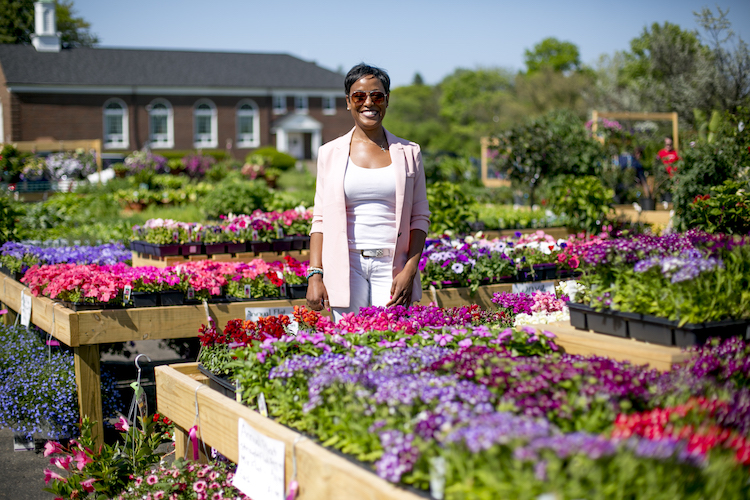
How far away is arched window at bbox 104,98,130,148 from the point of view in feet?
117

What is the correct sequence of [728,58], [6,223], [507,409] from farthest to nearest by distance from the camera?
[728,58], [6,223], [507,409]

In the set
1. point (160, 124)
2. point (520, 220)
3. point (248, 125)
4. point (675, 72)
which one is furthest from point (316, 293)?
point (248, 125)

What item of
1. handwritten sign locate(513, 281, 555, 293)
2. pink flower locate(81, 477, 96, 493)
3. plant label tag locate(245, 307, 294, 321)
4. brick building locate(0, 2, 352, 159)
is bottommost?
pink flower locate(81, 477, 96, 493)

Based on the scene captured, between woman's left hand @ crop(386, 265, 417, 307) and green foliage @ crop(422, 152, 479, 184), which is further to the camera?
green foliage @ crop(422, 152, 479, 184)

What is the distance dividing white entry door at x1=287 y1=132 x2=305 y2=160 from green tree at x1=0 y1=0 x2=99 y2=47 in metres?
17.0

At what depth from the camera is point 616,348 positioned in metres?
2.36

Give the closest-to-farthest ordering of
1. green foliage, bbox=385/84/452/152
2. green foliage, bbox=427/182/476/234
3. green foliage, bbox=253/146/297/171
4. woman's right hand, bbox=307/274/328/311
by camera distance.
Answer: woman's right hand, bbox=307/274/328/311
green foliage, bbox=427/182/476/234
green foliage, bbox=253/146/297/171
green foliage, bbox=385/84/452/152

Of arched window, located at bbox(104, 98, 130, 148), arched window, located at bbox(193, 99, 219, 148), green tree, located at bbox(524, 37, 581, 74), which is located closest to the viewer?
arched window, located at bbox(104, 98, 130, 148)

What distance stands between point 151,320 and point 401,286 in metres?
2.04

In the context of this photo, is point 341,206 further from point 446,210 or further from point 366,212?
point 446,210

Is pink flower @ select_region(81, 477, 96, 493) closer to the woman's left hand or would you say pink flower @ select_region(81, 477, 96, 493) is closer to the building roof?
the woman's left hand

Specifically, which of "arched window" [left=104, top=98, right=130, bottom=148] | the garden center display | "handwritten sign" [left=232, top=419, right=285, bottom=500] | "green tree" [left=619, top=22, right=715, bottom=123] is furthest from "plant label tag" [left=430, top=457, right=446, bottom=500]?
"arched window" [left=104, top=98, right=130, bottom=148]

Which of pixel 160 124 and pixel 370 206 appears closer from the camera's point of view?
pixel 370 206

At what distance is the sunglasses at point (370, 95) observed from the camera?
3180mm
